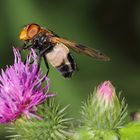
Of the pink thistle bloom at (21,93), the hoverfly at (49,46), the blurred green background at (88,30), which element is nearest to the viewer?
the pink thistle bloom at (21,93)

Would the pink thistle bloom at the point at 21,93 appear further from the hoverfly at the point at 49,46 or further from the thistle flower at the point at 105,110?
the thistle flower at the point at 105,110

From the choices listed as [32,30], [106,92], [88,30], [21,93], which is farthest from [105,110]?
[88,30]

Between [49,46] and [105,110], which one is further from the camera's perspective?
[49,46]

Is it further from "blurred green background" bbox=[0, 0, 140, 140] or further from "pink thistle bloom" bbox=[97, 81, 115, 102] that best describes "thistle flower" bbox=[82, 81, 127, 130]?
"blurred green background" bbox=[0, 0, 140, 140]

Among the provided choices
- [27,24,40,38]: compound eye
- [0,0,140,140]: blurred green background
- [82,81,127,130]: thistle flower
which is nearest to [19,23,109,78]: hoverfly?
[27,24,40,38]: compound eye

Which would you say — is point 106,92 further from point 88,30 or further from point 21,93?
point 88,30

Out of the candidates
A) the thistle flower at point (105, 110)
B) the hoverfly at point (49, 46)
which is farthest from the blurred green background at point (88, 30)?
the thistle flower at point (105, 110)

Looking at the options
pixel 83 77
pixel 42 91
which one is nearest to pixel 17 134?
pixel 42 91
